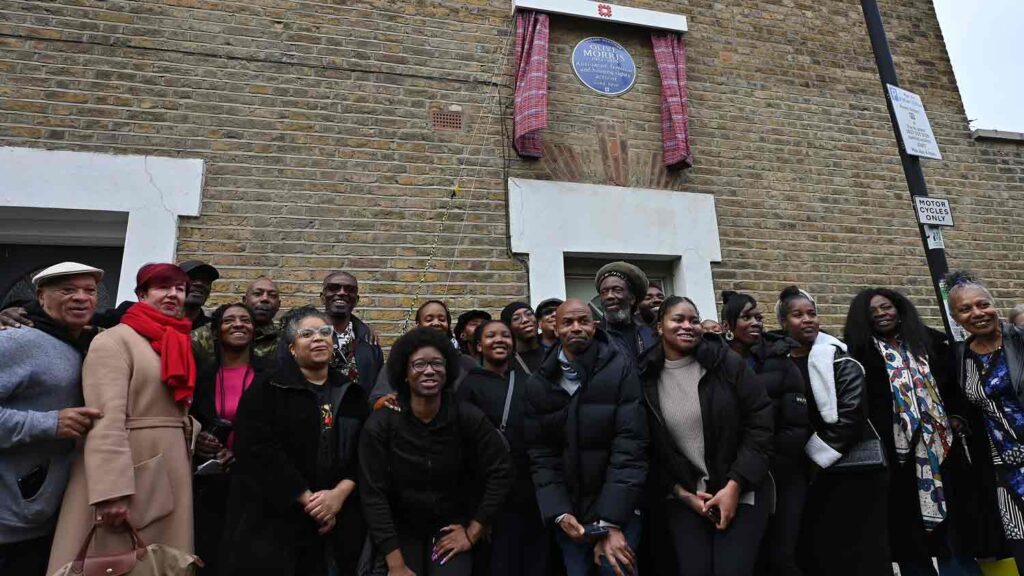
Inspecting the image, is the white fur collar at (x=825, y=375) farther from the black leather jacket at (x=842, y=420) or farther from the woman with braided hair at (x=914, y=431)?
the woman with braided hair at (x=914, y=431)

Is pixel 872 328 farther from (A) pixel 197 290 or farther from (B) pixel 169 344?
(A) pixel 197 290

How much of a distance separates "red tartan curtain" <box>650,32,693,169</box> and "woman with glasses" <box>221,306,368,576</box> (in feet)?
13.2

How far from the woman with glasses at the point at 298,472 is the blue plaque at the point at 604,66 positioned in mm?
4075

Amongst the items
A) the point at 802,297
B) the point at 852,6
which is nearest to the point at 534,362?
the point at 802,297

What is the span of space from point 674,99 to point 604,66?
29.1 inches

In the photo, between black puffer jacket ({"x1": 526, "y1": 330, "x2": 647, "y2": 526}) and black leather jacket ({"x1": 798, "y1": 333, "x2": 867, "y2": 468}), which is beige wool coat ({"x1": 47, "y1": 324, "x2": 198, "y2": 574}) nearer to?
black puffer jacket ({"x1": 526, "y1": 330, "x2": 647, "y2": 526})

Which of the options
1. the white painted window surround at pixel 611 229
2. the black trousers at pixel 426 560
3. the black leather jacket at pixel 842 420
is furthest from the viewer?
the white painted window surround at pixel 611 229

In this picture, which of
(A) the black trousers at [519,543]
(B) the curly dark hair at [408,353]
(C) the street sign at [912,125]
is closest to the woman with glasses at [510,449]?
(A) the black trousers at [519,543]

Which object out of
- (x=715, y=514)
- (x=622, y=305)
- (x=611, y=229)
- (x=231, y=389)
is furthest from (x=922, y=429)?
(x=231, y=389)

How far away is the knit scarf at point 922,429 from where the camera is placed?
316 cm

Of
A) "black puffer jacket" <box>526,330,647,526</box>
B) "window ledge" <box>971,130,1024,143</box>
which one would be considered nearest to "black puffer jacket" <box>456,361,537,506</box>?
"black puffer jacket" <box>526,330,647,526</box>

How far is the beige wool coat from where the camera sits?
7.64ft

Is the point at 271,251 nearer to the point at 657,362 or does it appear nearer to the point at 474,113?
the point at 474,113

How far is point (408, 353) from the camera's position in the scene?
Answer: 2.92m
